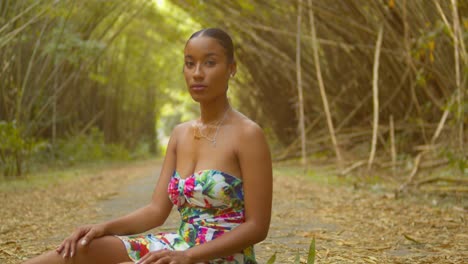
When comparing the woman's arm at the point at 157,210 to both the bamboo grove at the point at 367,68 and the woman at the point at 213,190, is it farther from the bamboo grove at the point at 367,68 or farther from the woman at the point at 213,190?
the bamboo grove at the point at 367,68

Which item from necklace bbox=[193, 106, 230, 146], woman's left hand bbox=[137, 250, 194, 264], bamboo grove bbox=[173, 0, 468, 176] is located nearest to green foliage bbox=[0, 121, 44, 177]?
bamboo grove bbox=[173, 0, 468, 176]

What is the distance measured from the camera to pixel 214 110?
1.57 m

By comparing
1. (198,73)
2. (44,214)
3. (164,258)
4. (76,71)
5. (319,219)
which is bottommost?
(319,219)

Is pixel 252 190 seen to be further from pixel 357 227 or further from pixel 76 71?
pixel 76 71

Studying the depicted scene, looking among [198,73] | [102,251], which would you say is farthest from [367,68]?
[102,251]

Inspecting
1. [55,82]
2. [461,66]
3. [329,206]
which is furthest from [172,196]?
[55,82]

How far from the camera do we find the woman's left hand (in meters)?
1.28

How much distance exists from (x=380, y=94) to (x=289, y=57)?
3.97 ft

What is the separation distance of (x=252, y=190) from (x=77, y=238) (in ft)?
1.49

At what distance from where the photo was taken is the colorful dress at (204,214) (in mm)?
1497

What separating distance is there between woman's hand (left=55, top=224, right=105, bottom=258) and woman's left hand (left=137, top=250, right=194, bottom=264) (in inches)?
9.3

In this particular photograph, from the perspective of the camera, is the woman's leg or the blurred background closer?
the woman's leg

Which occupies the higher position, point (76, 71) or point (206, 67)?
point (76, 71)

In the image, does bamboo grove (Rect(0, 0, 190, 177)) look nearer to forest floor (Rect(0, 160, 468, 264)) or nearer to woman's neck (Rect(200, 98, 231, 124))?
forest floor (Rect(0, 160, 468, 264))
